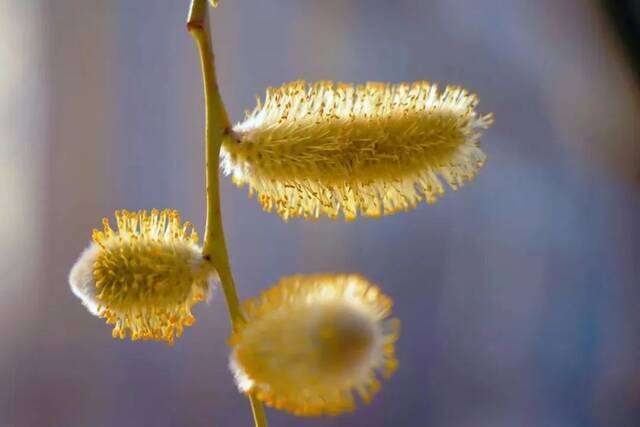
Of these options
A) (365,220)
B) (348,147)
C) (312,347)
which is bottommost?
(312,347)

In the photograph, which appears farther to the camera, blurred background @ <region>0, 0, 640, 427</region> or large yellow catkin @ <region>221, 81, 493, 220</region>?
blurred background @ <region>0, 0, 640, 427</region>

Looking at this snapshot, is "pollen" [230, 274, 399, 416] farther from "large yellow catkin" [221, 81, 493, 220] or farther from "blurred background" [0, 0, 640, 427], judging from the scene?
"blurred background" [0, 0, 640, 427]

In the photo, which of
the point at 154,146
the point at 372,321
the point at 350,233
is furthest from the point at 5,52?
the point at 372,321

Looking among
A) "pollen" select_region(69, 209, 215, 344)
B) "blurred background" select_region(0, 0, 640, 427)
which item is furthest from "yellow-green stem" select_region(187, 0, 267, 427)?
"blurred background" select_region(0, 0, 640, 427)

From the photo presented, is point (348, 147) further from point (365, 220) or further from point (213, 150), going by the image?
point (365, 220)

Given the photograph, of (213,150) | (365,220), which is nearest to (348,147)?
(213,150)

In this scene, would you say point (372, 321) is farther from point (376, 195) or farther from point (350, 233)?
point (350, 233)
